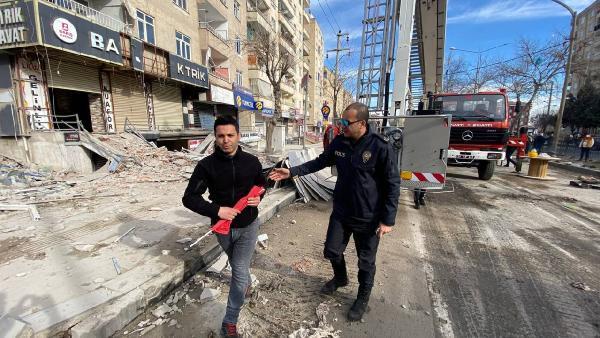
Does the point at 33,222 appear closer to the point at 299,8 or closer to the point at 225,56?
the point at 225,56

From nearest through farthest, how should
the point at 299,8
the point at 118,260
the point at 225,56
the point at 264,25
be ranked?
1. the point at 118,260
2. the point at 225,56
3. the point at 264,25
4. the point at 299,8

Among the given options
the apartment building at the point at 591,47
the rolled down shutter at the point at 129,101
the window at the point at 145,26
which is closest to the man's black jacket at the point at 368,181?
the rolled down shutter at the point at 129,101

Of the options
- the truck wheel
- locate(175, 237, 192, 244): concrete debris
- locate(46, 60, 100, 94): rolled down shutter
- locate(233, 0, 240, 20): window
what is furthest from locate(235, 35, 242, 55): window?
locate(175, 237, 192, 244): concrete debris

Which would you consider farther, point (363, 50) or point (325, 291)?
point (363, 50)

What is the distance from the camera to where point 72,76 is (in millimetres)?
11195

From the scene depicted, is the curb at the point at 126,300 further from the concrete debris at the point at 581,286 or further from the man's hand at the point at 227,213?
the concrete debris at the point at 581,286

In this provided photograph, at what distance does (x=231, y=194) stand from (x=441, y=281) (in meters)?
2.65

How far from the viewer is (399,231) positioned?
15.6 feet

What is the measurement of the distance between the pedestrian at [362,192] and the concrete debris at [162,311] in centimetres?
161

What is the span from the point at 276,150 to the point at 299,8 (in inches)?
1512

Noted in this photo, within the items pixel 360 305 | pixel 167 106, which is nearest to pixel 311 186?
pixel 360 305

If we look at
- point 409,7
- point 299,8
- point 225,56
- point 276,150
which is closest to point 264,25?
point 225,56

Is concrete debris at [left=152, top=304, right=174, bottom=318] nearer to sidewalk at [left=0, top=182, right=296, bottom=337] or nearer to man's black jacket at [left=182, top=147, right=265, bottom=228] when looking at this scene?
sidewalk at [left=0, top=182, right=296, bottom=337]

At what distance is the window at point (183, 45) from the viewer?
16797mm
